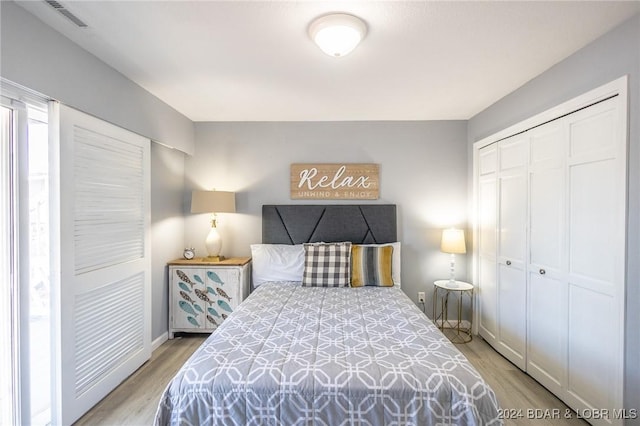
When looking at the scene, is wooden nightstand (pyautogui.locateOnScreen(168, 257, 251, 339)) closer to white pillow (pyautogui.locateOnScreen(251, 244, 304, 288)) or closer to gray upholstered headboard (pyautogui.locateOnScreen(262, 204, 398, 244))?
white pillow (pyautogui.locateOnScreen(251, 244, 304, 288))

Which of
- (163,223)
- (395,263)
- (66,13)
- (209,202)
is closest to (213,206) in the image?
(209,202)

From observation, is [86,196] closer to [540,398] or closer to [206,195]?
[206,195]

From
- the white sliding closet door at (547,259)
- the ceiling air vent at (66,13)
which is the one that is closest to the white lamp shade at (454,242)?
the white sliding closet door at (547,259)

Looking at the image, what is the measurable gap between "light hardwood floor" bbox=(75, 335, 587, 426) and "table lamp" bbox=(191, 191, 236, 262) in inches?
Answer: 40.5

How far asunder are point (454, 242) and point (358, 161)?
138 centimetres

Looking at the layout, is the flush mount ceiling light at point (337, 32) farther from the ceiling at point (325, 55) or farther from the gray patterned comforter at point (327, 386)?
the gray patterned comforter at point (327, 386)

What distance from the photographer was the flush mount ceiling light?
60.2 inches

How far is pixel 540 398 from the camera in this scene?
6.91ft

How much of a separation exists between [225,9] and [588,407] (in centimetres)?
318

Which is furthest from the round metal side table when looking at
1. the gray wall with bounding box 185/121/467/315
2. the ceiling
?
the ceiling

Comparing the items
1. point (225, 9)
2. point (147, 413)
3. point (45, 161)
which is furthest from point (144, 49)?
point (147, 413)

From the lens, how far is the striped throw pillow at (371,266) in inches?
114

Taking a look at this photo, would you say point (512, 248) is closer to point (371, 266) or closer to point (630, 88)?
point (371, 266)

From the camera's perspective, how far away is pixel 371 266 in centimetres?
294
